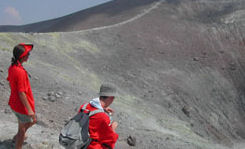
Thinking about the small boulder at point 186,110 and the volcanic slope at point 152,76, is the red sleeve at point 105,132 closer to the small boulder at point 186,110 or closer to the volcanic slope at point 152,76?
the volcanic slope at point 152,76

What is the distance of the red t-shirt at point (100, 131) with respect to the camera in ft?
12.0

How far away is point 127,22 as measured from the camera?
3083 centimetres

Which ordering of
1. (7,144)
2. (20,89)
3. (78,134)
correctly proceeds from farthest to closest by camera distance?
(7,144), (20,89), (78,134)

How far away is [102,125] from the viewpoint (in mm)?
3688

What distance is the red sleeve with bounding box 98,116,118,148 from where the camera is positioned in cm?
366

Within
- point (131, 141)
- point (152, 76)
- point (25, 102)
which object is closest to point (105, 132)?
point (25, 102)

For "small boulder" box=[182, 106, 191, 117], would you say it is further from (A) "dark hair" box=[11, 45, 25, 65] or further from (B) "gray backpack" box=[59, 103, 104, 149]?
(B) "gray backpack" box=[59, 103, 104, 149]

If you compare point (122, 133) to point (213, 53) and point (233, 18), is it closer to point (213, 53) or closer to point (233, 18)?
point (213, 53)

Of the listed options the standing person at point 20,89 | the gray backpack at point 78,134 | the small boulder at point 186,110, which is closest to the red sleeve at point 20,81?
the standing person at point 20,89

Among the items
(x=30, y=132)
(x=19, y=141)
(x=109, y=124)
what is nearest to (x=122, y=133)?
(x=30, y=132)

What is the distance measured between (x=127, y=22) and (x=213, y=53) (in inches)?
409

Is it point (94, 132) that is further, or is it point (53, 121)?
point (53, 121)

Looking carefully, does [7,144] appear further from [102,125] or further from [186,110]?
[186,110]

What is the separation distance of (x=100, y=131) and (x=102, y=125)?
111 mm
